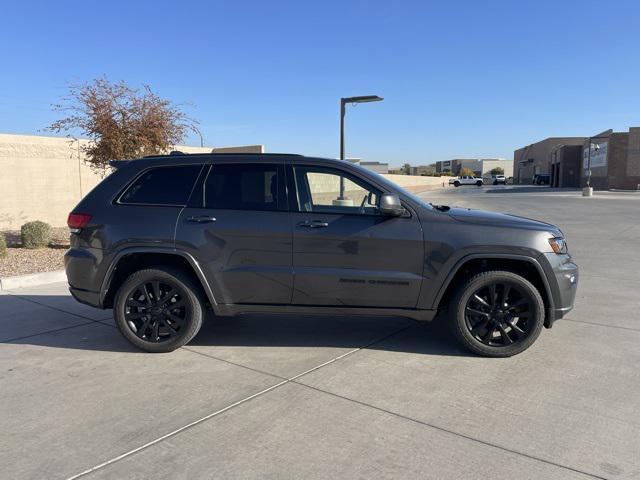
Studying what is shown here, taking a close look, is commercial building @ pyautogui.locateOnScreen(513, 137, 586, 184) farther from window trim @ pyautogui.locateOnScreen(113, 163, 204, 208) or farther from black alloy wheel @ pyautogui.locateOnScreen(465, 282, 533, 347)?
window trim @ pyautogui.locateOnScreen(113, 163, 204, 208)

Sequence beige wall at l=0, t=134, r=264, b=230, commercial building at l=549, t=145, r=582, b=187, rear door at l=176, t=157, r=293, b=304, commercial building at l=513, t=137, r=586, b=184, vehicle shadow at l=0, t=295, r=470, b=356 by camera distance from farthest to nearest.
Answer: commercial building at l=513, t=137, r=586, b=184
commercial building at l=549, t=145, r=582, b=187
beige wall at l=0, t=134, r=264, b=230
vehicle shadow at l=0, t=295, r=470, b=356
rear door at l=176, t=157, r=293, b=304

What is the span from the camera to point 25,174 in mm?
12844

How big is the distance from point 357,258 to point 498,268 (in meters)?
1.33

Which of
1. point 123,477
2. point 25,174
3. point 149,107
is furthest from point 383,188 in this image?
point 25,174

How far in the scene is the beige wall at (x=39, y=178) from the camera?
12.5m

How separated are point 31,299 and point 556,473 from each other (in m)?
6.78

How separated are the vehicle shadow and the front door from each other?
2.14 ft

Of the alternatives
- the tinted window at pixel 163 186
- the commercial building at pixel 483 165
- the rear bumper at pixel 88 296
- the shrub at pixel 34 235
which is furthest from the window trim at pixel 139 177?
the commercial building at pixel 483 165

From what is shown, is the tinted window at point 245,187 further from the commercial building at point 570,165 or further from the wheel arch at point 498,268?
the commercial building at point 570,165

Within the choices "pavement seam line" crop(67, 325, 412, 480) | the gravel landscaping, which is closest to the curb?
the gravel landscaping

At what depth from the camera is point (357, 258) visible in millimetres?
4492

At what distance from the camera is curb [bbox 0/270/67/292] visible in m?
7.51

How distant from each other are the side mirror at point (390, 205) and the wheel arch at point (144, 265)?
178 cm

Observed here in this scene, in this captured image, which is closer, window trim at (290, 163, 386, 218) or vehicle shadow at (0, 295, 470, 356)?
window trim at (290, 163, 386, 218)
